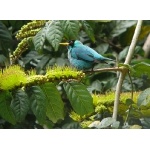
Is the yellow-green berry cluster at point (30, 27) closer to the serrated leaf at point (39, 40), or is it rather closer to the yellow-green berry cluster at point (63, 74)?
the serrated leaf at point (39, 40)

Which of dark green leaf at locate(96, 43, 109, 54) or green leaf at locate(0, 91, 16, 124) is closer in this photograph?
green leaf at locate(0, 91, 16, 124)

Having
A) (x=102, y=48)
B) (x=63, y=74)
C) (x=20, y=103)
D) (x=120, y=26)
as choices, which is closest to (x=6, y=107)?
(x=20, y=103)

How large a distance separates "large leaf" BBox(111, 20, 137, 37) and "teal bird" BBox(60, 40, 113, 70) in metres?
0.26

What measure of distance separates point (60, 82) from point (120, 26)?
435mm

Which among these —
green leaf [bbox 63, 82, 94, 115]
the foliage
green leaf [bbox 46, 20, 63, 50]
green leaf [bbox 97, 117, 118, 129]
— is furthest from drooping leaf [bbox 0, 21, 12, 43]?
green leaf [bbox 97, 117, 118, 129]

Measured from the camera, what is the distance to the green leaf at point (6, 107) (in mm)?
955

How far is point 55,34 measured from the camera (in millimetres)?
1045

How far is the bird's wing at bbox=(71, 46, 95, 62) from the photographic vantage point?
1065 millimetres

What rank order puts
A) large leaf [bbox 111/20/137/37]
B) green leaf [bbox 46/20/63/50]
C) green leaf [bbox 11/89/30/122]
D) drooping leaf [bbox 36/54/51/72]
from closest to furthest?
green leaf [bbox 11/89/30/122], green leaf [bbox 46/20/63/50], drooping leaf [bbox 36/54/51/72], large leaf [bbox 111/20/137/37]

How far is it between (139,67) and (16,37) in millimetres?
341

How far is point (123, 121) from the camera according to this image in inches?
40.4

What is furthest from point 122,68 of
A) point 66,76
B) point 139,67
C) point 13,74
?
point 13,74

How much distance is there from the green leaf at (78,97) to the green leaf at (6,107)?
13 centimetres

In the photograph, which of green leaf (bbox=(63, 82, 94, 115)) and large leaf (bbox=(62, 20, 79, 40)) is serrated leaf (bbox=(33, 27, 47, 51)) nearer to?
large leaf (bbox=(62, 20, 79, 40))
